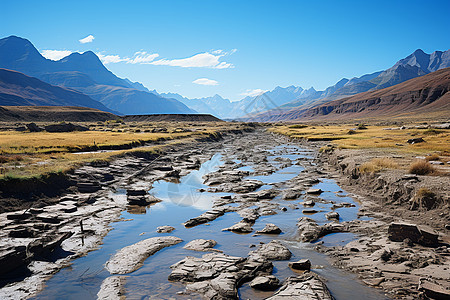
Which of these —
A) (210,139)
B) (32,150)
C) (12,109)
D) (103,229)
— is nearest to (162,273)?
(103,229)

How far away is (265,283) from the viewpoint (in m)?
9.80

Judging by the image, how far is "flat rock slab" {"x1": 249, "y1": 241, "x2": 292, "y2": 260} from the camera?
11977mm

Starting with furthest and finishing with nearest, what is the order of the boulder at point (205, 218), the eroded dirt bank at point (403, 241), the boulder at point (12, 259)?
the boulder at point (205, 218) < the boulder at point (12, 259) < the eroded dirt bank at point (403, 241)

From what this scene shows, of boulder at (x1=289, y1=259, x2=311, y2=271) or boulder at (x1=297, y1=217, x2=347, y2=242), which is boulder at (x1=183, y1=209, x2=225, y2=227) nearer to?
boulder at (x1=297, y1=217, x2=347, y2=242)

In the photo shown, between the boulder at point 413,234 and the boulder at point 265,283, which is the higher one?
the boulder at point 413,234

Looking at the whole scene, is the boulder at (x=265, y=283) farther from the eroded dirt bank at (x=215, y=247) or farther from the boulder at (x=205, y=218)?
the boulder at (x=205, y=218)

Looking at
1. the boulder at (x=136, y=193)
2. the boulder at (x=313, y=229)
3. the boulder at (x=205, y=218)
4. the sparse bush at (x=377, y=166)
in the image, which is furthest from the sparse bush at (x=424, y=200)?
the boulder at (x=136, y=193)

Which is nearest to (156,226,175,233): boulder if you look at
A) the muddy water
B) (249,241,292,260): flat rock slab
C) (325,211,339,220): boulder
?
the muddy water

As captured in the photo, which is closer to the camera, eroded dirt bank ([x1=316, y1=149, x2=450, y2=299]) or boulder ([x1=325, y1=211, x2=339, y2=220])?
eroded dirt bank ([x1=316, y1=149, x2=450, y2=299])

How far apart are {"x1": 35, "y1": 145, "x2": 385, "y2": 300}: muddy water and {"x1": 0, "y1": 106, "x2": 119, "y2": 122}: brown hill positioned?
501 ft

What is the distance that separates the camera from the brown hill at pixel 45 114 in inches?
5563

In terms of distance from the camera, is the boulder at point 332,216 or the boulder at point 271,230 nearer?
the boulder at point 271,230

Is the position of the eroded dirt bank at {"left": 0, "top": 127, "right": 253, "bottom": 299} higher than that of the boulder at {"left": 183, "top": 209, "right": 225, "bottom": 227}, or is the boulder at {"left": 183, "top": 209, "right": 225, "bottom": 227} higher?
the eroded dirt bank at {"left": 0, "top": 127, "right": 253, "bottom": 299}

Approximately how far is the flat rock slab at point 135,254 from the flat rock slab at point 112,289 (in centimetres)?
56
